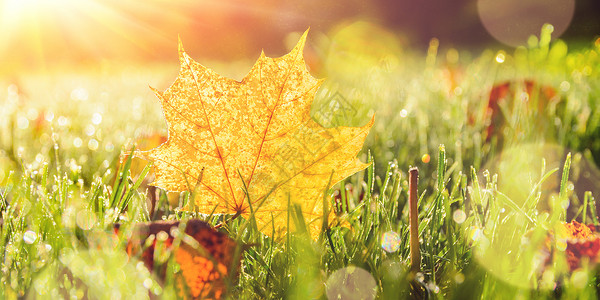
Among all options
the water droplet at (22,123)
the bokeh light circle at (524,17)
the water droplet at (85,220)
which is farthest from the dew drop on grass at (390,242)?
the bokeh light circle at (524,17)

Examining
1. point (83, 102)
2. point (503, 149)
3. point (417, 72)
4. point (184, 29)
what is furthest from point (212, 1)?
point (503, 149)

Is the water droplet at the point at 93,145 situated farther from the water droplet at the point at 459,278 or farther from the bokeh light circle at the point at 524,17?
the bokeh light circle at the point at 524,17

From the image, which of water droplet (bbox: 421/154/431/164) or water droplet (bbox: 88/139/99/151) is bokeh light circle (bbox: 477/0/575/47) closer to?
water droplet (bbox: 421/154/431/164)

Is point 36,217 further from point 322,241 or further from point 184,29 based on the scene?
point 184,29

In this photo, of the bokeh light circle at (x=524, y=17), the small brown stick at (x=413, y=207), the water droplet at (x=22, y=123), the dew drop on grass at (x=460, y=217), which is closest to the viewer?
the small brown stick at (x=413, y=207)

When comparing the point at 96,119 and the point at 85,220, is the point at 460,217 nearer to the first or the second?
the point at 85,220

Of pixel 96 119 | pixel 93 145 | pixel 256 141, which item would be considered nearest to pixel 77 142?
pixel 93 145

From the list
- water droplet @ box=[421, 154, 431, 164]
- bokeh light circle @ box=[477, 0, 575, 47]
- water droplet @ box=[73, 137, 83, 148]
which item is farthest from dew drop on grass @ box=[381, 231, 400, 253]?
bokeh light circle @ box=[477, 0, 575, 47]
